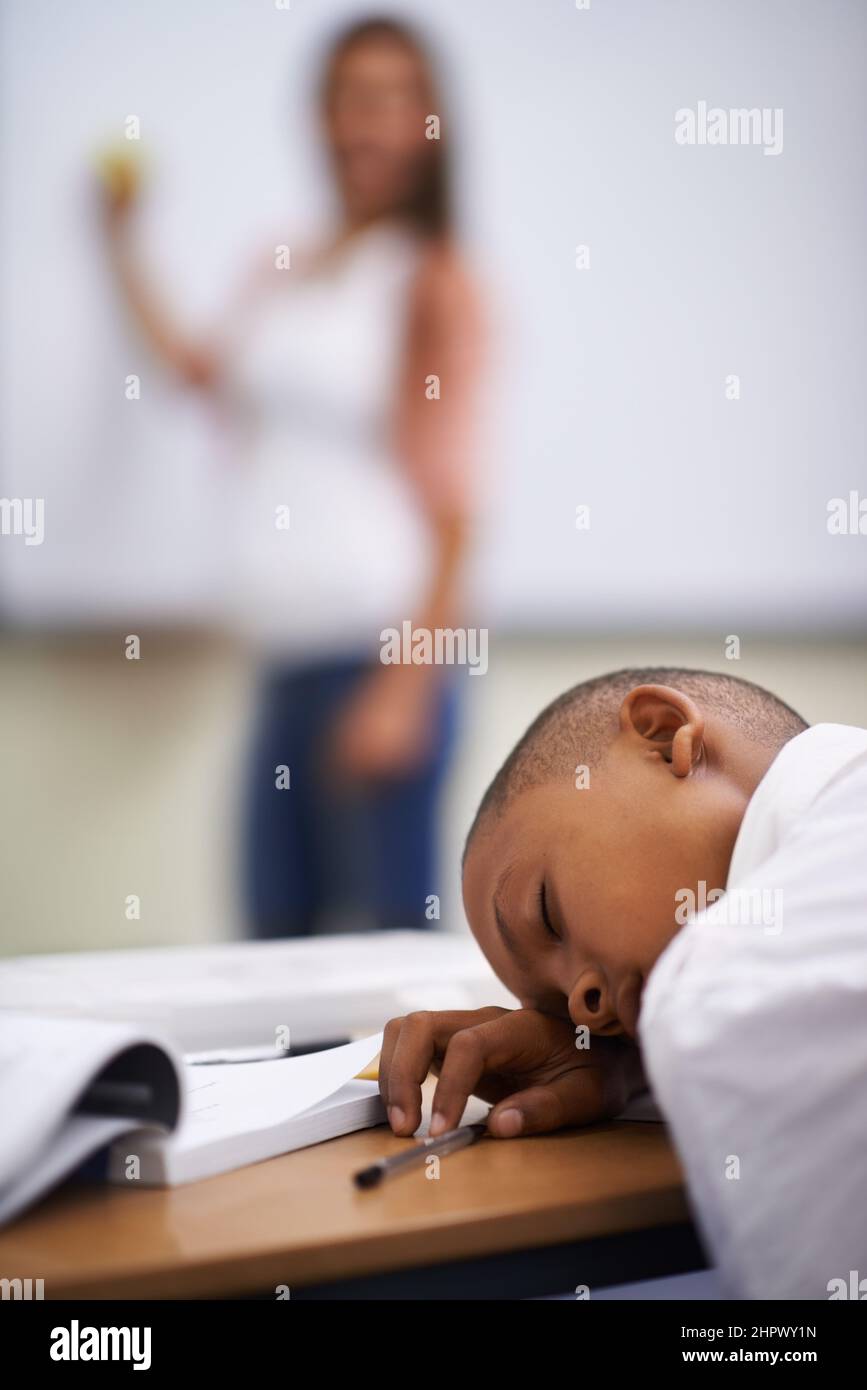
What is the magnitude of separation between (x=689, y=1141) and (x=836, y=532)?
2.58 metres

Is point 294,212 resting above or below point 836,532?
above

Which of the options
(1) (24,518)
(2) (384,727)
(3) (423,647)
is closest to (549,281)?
(3) (423,647)

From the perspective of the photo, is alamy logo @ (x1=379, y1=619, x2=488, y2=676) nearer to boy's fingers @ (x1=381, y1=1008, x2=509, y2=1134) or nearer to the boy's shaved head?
the boy's shaved head

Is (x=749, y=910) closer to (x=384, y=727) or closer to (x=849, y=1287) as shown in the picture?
(x=849, y=1287)

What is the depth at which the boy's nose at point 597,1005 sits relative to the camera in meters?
0.82

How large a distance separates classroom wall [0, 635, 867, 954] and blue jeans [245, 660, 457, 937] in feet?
0.19

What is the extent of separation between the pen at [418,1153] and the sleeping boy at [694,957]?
2 cm

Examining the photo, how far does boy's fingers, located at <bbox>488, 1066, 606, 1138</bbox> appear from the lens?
0.76 meters

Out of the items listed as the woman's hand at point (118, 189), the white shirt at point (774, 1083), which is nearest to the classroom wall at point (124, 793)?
the woman's hand at point (118, 189)

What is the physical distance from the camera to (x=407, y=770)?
8.01 feet
